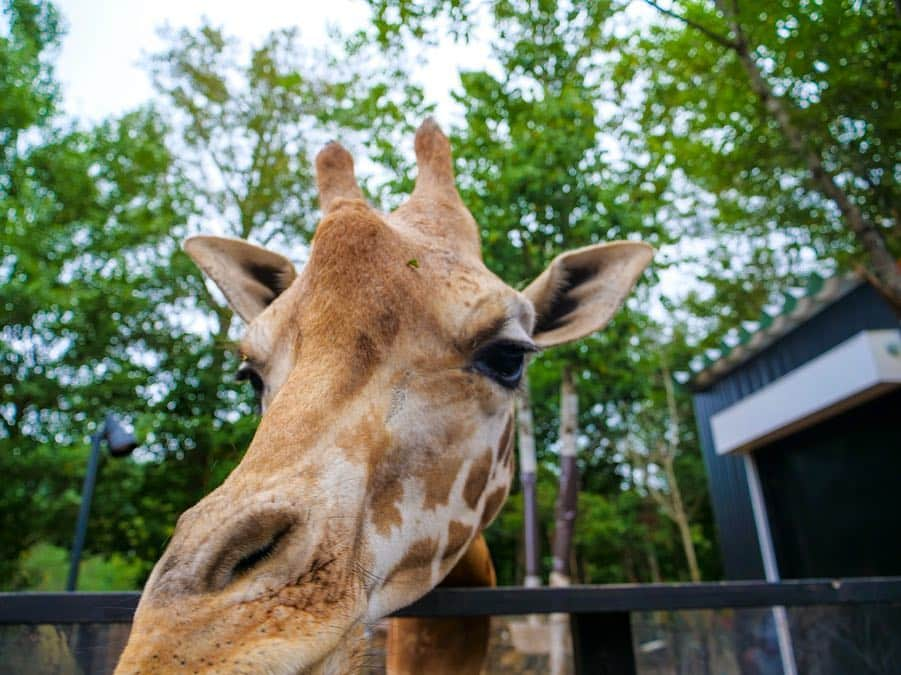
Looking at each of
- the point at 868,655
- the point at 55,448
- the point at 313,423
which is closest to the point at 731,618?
the point at 868,655

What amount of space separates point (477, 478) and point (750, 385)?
13.9 meters

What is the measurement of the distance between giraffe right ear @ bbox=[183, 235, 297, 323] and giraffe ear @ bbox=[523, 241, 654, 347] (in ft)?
4.28

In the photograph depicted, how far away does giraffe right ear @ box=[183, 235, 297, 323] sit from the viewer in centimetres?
323

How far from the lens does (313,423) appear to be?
5.42 ft

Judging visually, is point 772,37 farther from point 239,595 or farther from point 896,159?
point 239,595

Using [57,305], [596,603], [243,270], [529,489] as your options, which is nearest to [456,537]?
[596,603]

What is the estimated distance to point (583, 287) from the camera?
3211 mm

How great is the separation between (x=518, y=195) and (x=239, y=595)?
27.1 ft

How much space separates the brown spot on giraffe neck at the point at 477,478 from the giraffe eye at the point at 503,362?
27 cm

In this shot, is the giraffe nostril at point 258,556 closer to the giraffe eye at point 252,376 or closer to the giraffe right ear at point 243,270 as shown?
the giraffe eye at point 252,376

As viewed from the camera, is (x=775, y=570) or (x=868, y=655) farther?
(x=775, y=570)

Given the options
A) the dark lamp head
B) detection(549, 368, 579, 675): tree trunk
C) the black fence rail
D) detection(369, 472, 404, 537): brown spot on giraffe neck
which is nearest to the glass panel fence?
the black fence rail

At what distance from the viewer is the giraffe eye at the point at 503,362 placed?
2.24m

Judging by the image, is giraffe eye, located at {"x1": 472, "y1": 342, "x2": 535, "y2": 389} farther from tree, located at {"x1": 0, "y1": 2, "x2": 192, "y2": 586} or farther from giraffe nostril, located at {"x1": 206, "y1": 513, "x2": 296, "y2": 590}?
tree, located at {"x1": 0, "y1": 2, "x2": 192, "y2": 586}
